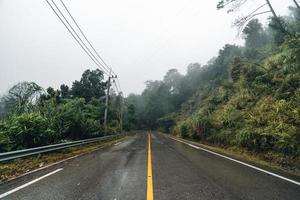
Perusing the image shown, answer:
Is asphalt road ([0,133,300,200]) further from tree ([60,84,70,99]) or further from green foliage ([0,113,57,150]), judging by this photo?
tree ([60,84,70,99])

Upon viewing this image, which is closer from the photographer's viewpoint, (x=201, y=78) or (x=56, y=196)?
(x=56, y=196)

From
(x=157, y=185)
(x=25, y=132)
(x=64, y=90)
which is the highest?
(x=64, y=90)

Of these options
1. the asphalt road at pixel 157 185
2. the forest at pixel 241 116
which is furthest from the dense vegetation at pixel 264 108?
the asphalt road at pixel 157 185

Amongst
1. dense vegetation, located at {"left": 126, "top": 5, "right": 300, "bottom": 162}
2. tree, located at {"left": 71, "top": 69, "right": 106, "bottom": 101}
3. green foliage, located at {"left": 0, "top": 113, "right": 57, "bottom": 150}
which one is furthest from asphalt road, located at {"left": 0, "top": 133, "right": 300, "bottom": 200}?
tree, located at {"left": 71, "top": 69, "right": 106, "bottom": 101}

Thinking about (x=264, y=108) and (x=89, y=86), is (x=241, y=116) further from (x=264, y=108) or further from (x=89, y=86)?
(x=89, y=86)

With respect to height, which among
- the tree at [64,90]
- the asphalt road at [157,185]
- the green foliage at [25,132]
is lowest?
the asphalt road at [157,185]

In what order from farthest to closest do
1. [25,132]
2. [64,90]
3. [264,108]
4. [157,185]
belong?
[64,90] → [264,108] → [25,132] → [157,185]

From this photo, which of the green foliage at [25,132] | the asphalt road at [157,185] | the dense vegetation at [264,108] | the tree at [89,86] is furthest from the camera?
the tree at [89,86]

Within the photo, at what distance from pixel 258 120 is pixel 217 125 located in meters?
6.16

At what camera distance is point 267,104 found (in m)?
14.3

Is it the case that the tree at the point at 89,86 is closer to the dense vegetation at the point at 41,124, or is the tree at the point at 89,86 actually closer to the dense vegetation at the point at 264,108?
the dense vegetation at the point at 41,124

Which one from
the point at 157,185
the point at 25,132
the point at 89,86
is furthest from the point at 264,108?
the point at 89,86

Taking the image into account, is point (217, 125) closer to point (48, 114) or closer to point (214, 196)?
point (48, 114)

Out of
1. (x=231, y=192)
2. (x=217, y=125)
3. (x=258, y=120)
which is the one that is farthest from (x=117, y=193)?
(x=217, y=125)
